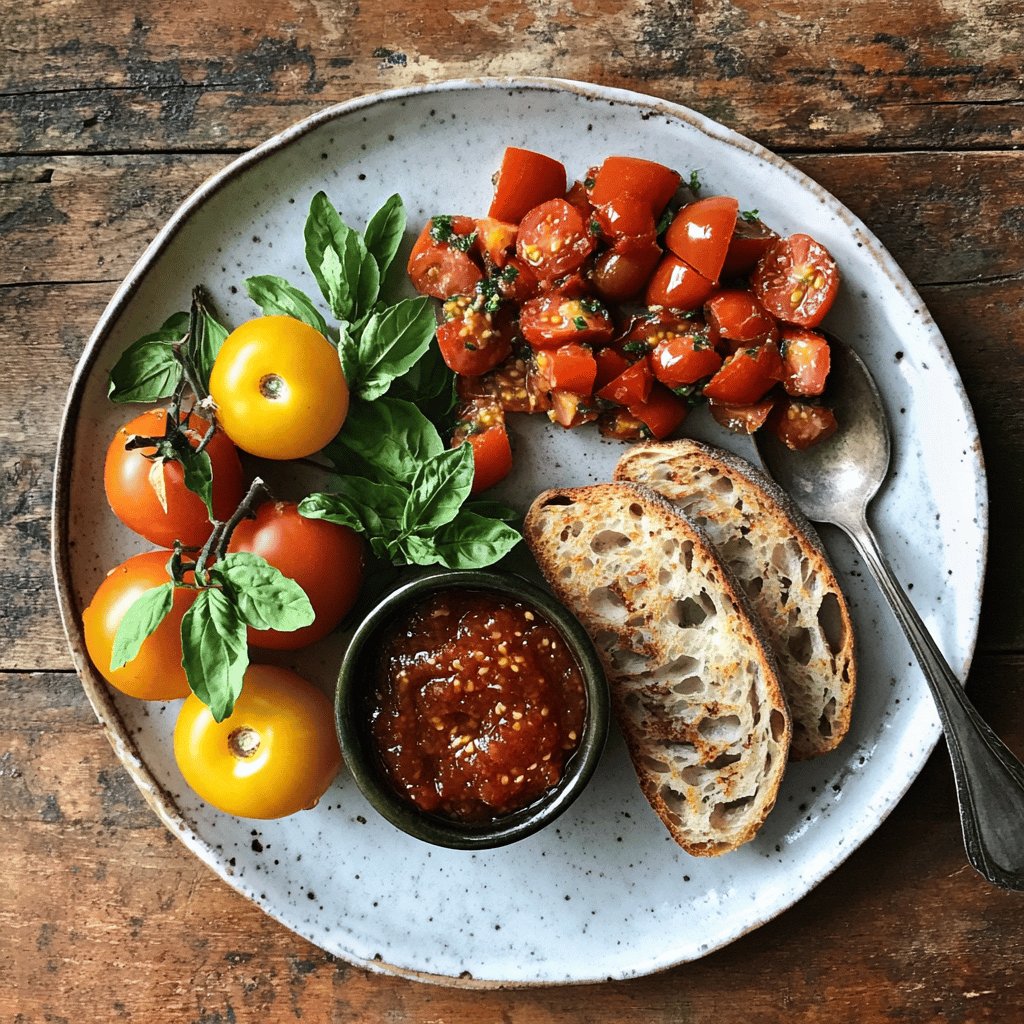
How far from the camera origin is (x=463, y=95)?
7.32 feet

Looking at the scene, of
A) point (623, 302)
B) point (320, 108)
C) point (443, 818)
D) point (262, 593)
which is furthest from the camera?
point (320, 108)

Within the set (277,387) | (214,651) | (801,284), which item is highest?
(801,284)

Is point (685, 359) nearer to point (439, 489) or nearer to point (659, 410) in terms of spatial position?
point (659, 410)

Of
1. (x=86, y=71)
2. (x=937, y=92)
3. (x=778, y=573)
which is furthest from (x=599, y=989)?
(x=86, y=71)

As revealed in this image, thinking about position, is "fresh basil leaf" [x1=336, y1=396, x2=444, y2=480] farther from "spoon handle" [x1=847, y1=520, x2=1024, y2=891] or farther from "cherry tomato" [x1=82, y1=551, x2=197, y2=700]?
"spoon handle" [x1=847, y1=520, x2=1024, y2=891]

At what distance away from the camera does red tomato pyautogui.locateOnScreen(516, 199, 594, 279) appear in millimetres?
2094

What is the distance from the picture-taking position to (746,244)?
2127 mm

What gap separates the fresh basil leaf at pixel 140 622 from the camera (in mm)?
1900

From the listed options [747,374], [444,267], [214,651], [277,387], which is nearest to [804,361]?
[747,374]

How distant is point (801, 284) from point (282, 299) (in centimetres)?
120

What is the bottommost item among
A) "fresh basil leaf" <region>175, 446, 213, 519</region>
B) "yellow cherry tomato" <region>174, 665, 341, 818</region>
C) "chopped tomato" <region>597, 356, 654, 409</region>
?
"yellow cherry tomato" <region>174, 665, 341, 818</region>

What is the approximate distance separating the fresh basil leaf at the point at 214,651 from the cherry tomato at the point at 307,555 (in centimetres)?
16

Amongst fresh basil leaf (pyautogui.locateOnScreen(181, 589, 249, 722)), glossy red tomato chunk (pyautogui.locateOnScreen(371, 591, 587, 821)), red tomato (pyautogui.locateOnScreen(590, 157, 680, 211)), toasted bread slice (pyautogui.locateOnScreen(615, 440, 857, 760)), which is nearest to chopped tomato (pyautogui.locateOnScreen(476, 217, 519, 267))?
red tomato (pyautogui.locateOnScreen(590, 157, 680, 211))

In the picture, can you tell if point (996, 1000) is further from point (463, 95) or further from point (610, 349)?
point (463, 95)
